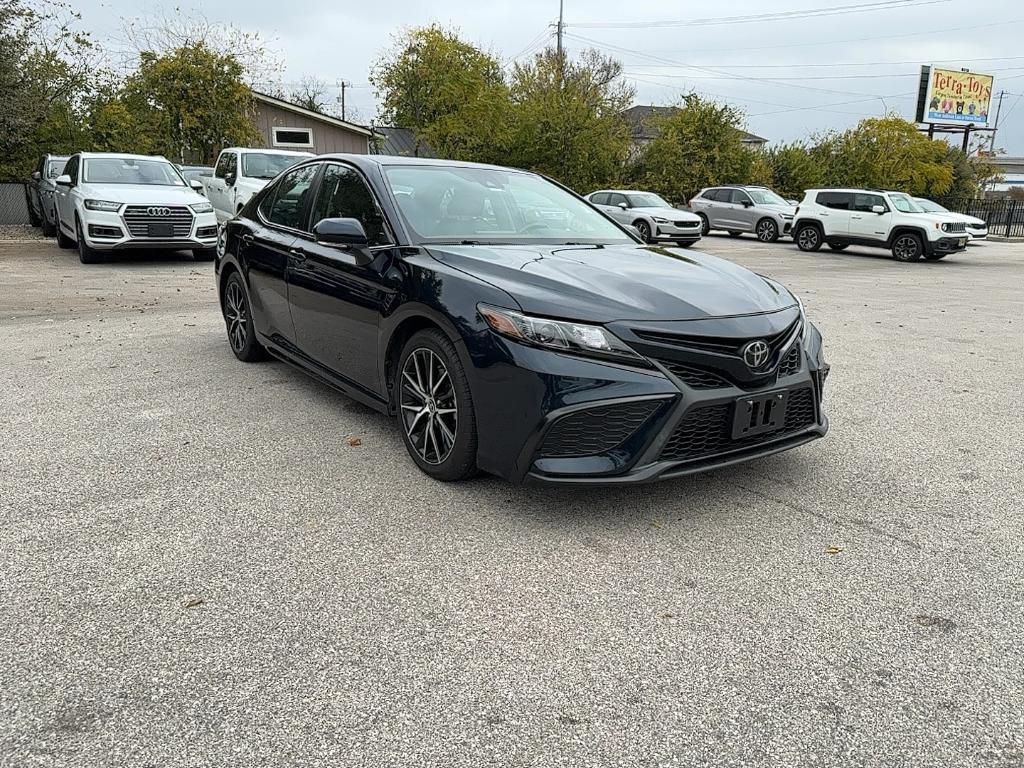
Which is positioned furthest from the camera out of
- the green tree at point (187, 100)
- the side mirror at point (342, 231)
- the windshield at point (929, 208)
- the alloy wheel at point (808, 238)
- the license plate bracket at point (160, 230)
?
the green tree at point (187, 100)

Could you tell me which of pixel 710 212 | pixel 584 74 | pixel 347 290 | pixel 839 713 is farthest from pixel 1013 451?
pixel 584 74

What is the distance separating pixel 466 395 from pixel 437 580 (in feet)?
2.84

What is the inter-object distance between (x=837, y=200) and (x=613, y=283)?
64.3ft

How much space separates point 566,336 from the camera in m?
3.26

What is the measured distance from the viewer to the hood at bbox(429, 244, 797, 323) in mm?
Answer: 3352

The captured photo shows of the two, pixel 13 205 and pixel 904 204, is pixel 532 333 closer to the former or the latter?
pixel 904 204

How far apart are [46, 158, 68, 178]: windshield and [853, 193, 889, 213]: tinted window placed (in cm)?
1827

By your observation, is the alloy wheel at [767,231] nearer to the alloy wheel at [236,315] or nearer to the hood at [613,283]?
the alloy wheel at [236,315]

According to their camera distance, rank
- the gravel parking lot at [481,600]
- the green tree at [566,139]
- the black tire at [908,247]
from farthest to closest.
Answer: the green tree at [566,139] → the black tire at [908,247] → the gravel parking lot at [481,600]

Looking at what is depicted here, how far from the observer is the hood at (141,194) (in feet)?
40.8

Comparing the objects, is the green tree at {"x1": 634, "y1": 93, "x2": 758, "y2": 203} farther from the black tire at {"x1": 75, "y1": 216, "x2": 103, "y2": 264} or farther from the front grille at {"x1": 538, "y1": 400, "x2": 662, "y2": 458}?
the front grille at {"x1": 538, "y1": 400, "x2": 662, "y2": 458}

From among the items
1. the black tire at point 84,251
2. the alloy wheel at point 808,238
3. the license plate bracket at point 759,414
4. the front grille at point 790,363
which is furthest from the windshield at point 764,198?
the license plate bracket at point 759,414

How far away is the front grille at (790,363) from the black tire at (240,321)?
12.5 feet

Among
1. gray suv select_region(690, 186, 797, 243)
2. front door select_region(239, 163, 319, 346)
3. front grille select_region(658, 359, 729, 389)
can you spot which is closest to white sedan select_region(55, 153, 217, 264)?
front door select_region(239, 163, 319, 346)
